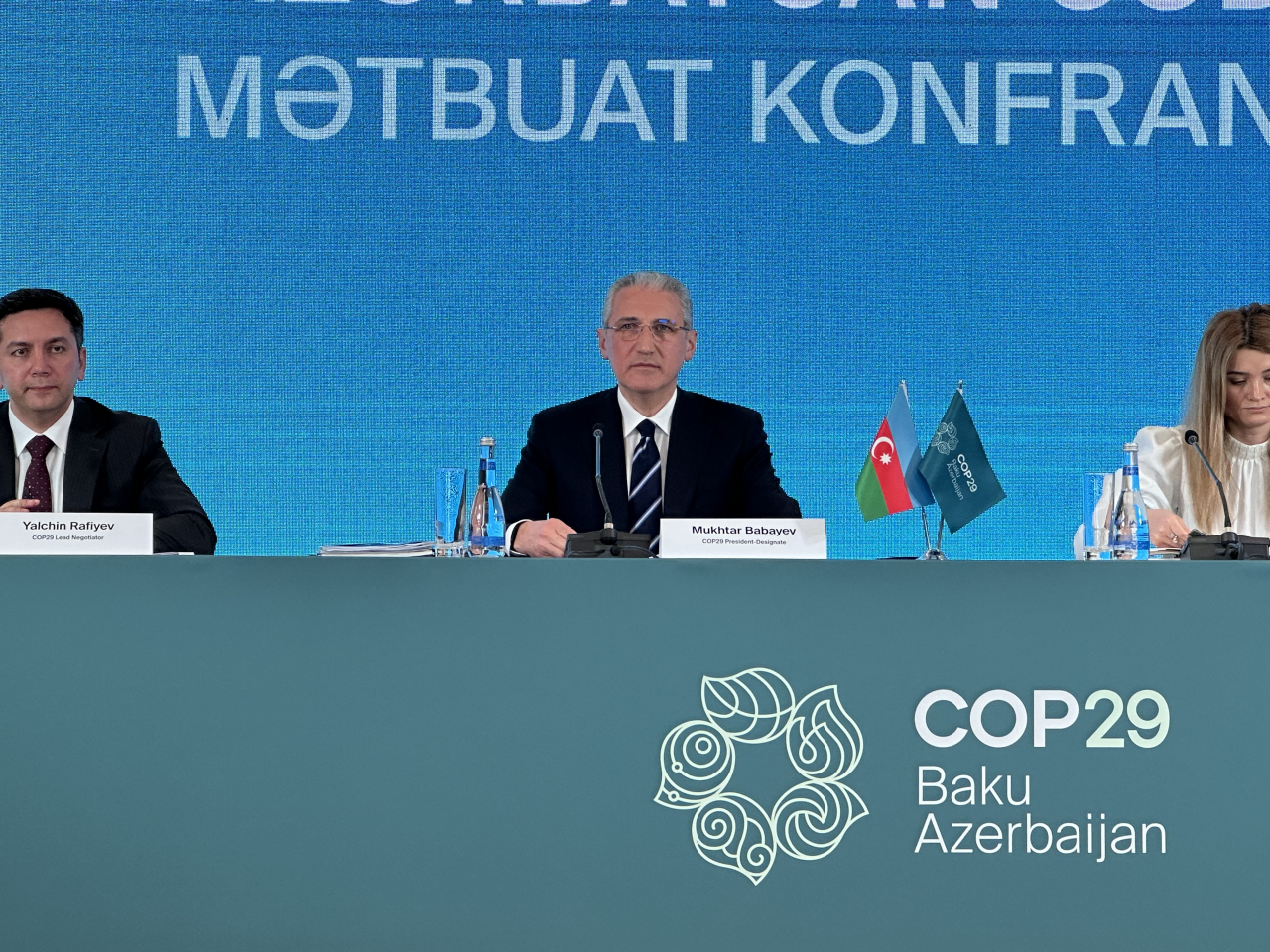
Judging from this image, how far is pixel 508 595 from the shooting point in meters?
→ 1.81

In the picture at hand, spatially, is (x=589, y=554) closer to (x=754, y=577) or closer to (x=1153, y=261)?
Result: (x=754, y=577)

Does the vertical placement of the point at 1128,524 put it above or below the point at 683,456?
below

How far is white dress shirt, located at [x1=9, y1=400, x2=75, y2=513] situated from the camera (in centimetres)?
300

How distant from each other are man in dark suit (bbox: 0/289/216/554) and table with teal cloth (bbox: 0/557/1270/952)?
1213 mm

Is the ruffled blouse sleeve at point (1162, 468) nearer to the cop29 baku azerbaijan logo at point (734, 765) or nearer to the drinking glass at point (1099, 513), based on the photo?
the drinking glass at point (1099, 513)

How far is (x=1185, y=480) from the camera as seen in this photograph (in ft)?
9.66

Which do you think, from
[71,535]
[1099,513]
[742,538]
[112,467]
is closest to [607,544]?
[742,538]

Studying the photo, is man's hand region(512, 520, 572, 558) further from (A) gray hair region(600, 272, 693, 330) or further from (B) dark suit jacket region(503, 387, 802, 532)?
(A) gray hair region(600, 272, 693, 330)

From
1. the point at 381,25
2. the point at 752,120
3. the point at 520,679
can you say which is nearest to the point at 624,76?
the point at 752,120

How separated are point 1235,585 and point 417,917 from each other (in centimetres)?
115

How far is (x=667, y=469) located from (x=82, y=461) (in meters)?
1.27

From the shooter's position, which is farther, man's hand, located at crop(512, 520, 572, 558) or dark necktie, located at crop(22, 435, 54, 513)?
dark necktie, located at crop(22, 435, 54, 513)

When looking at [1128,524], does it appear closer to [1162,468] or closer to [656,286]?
[1162,468]

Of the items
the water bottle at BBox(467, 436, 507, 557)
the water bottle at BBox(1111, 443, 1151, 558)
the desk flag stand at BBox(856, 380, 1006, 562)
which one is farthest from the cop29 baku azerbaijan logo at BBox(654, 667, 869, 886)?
the water bottle at BBox(1111, 443, 1151, 558)
